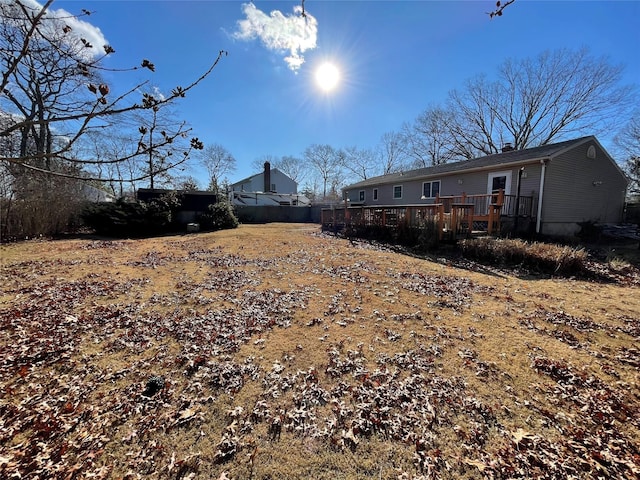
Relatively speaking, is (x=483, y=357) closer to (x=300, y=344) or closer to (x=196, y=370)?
(x=300, y=344)

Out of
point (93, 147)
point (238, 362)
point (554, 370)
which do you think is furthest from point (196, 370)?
point (93, 147)

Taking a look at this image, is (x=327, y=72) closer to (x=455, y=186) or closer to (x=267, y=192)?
(x=455, y=186)

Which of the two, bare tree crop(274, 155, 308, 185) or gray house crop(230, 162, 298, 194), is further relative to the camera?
bare tree crop(274, 155, 308, 185)

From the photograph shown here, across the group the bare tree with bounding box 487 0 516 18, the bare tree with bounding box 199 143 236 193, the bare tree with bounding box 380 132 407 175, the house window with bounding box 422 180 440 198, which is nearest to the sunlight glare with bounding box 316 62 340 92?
the bare tree with bounding box 487 0 516 18

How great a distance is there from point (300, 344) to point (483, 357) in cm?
239

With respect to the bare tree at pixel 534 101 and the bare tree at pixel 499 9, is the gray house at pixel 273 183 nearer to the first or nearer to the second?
the bare tree at pixel 534 101

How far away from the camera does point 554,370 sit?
3160mm

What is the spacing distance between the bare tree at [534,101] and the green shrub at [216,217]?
2332cm

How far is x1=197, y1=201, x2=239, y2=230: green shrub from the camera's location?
16.7 m

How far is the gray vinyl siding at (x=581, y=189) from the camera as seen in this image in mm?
11570

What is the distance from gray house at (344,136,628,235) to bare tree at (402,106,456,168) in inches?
565

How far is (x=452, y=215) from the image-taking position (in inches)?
378

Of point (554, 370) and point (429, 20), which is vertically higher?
point (429, 20)

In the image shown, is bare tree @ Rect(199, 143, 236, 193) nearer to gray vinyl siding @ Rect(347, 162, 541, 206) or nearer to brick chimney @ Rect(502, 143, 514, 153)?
gray vinyl siding @ Rect(347, 162, 541, 206)
